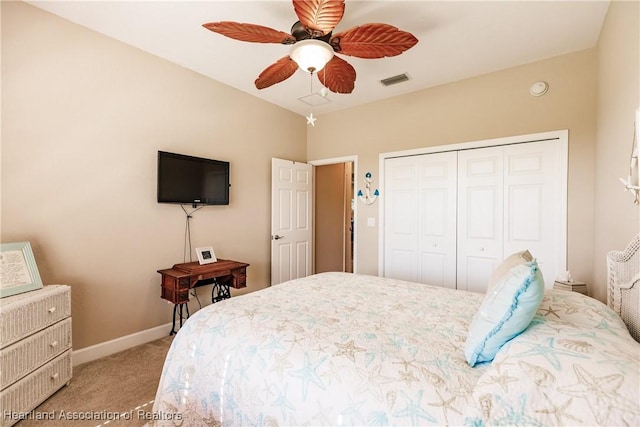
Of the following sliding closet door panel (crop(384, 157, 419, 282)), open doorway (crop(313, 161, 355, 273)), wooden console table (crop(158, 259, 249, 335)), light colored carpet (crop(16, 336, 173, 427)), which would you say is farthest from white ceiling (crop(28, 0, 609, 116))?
light colored carpet (crop(16, 336, 173, 427))

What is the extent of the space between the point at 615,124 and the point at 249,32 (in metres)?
2.43

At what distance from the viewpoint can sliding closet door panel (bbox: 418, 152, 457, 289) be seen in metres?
3.42

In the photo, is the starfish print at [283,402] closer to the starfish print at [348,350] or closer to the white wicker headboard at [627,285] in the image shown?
the starfish print at [348,350]

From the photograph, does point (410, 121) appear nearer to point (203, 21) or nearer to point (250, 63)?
point (250, 63)

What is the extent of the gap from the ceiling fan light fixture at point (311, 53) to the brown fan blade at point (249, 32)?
11 cm

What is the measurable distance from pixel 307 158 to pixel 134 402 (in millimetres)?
3634

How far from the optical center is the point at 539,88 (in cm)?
290

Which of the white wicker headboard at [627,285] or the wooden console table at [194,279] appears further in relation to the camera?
the wooden console table at [194,279]

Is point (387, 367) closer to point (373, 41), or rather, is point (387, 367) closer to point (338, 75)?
point (373, 41)

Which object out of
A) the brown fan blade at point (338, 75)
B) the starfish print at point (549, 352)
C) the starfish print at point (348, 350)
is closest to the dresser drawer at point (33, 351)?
the starfish print at point (348, 350)

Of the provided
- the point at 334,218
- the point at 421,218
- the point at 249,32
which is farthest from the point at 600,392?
the point at 334,218

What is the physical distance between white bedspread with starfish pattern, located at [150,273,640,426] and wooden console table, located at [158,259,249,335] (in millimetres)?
1209

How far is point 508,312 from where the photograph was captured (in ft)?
3.24

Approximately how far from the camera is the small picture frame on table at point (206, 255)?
304 cm
